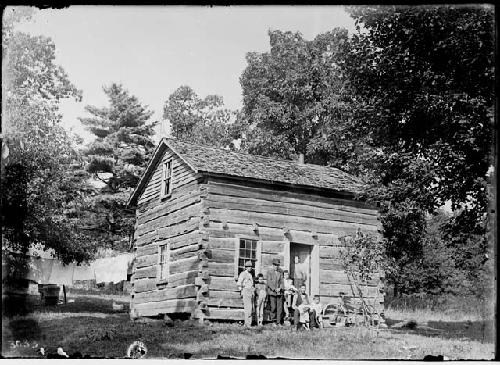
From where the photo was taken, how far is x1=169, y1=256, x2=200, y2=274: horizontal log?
16.2 m

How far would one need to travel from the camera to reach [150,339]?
A: 37.7ft

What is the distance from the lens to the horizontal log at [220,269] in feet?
52.3

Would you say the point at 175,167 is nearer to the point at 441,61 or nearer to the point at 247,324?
the point at 247,324

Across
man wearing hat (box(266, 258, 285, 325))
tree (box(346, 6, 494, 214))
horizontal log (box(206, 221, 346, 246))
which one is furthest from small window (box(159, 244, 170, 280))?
tree (box(346, 6, 494, 214))

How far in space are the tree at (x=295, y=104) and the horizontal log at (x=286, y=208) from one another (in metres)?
4.44

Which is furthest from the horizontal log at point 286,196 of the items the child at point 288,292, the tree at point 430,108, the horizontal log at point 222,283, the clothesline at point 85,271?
the clothesline at point 85,271

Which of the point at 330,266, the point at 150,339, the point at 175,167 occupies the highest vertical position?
the point at 175,167

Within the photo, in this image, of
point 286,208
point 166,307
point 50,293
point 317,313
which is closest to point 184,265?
point 166,307

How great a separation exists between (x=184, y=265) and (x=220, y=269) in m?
Result: 1.29

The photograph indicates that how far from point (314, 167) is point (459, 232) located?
6.67 meters

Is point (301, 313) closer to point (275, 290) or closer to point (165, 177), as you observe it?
point (275, 290)

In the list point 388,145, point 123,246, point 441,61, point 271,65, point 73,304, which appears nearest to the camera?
point 441,61

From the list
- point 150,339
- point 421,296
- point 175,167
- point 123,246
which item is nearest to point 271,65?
point 175,167

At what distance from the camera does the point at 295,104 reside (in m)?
24.8
